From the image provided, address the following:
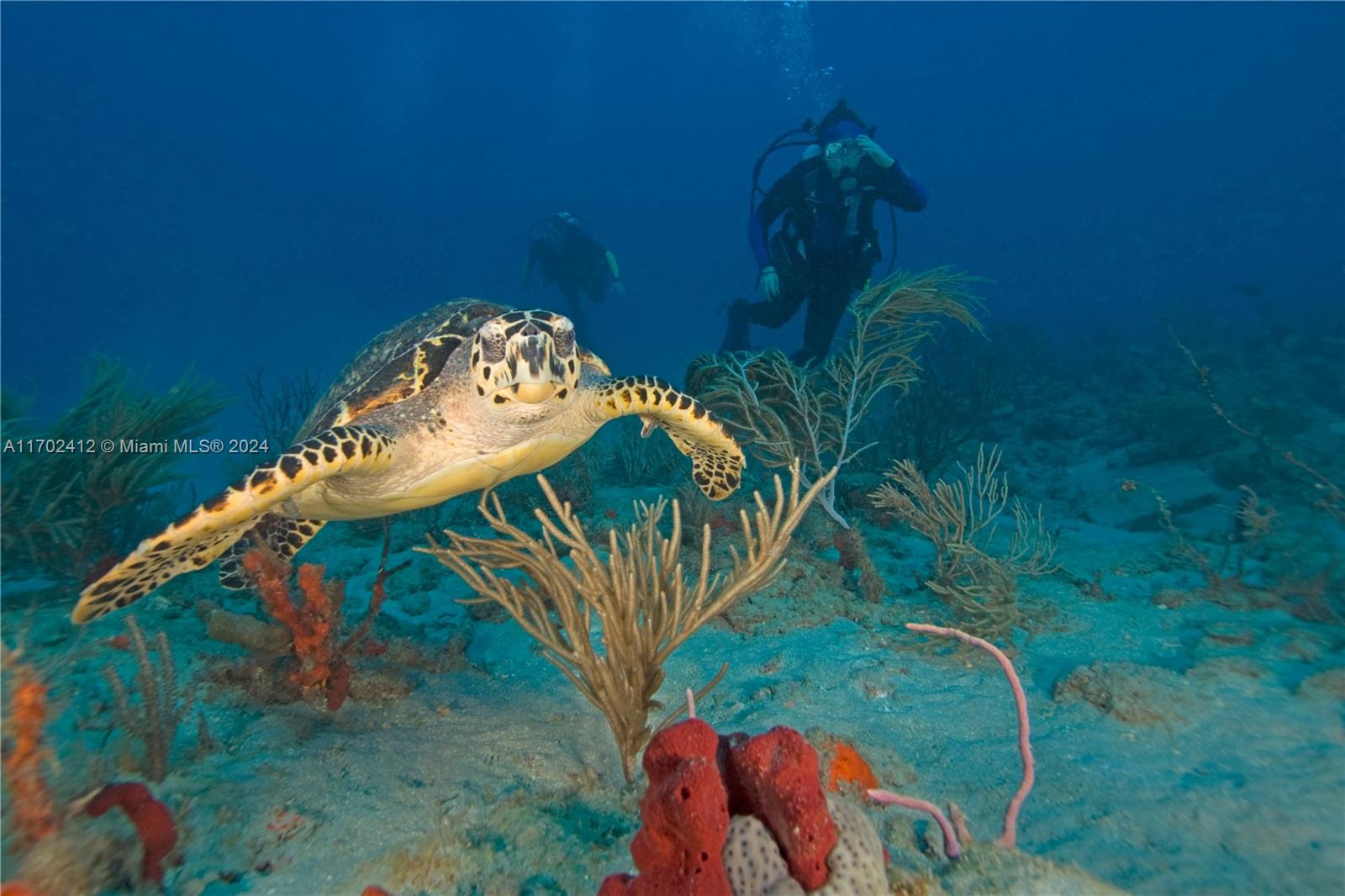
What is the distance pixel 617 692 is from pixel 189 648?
3.15 metres

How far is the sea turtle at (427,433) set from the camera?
297 cm

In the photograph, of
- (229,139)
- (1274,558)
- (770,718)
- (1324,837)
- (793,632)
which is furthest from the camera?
(229,139)

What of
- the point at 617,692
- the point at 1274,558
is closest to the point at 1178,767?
the point at 617,692

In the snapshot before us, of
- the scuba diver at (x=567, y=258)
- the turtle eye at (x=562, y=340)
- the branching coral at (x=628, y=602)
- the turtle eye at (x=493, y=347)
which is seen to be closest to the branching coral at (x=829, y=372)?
the turtle eye at (x=562, y=340)

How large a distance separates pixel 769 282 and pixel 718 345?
34.3m

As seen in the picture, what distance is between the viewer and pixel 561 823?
226 centimetres

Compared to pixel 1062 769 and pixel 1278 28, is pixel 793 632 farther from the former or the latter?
pixel 1278 28

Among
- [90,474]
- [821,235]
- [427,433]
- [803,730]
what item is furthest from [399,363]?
[821,235]

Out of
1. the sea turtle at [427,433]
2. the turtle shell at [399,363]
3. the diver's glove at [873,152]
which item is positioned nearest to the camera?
the sea turtle at [427,433]

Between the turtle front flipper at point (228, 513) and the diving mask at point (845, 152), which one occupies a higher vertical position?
the diving mask at point (845, 152)

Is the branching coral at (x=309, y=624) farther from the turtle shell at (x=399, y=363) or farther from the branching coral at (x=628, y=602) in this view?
the turtle shell at (x=399, y=363)

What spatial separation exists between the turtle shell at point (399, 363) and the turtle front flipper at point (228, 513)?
2.21 feet

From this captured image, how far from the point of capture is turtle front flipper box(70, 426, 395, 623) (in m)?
2.82

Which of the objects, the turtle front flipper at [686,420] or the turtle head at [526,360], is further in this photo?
the turtle front flipper at [686,420]
